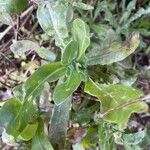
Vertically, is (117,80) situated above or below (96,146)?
above

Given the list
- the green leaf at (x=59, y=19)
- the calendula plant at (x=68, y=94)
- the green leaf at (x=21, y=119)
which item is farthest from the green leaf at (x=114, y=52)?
the green leaf at (x=21, y=119)

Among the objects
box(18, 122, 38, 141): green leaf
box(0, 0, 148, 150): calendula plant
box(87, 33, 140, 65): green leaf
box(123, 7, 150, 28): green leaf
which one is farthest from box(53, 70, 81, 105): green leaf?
box(123, 7, 150, 28): green leaf

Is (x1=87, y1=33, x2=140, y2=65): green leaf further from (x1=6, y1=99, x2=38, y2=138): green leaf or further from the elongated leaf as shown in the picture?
(x1=6, y1=99, x2=38, y2=138): green leaf

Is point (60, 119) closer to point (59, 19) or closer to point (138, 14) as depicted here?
point (59, 19)

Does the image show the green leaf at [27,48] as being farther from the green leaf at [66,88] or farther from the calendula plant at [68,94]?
the green leaf at [66,88]

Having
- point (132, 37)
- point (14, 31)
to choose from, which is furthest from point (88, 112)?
point (14, 31)

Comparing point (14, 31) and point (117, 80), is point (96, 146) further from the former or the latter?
point (14, 31)
